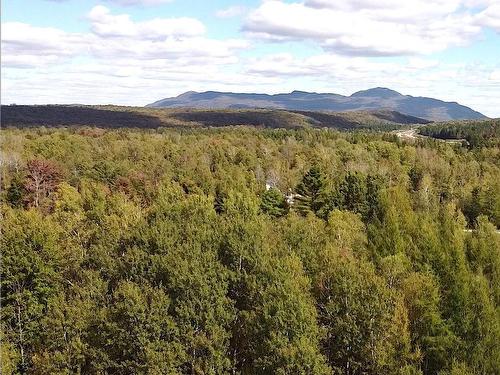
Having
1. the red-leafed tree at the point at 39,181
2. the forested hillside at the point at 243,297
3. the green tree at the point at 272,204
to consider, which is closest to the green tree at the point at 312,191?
the green tree at the point at 272,204

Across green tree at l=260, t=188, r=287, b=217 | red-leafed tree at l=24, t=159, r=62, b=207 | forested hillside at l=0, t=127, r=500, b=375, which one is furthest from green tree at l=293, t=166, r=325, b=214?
red-leafed tree at l=24, t=159, r=62, b=207

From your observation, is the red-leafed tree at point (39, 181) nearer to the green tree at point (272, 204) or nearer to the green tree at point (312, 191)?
the green tree at point (272, 204)

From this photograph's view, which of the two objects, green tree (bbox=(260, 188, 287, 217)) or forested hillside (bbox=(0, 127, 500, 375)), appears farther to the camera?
green tree (bbox=(260, 188, 287, 217))

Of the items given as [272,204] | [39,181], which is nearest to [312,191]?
[272,204]

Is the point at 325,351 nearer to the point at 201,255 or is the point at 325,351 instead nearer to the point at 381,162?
the point at 201,255

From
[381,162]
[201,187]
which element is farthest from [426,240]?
[381,162]

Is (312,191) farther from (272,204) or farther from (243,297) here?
(243,297)

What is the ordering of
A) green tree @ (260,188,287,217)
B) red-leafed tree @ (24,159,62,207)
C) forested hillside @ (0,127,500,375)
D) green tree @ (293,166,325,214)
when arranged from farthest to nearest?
green tree @ (293,166,325,214), red-leafed tree @ (24,159,62,207), green tree @ (260,188,287,217), forested hillside @ (0,127,500,375)

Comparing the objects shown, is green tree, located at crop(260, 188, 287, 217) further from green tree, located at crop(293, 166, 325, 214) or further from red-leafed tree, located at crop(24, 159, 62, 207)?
red-leafed tree, located at crop(24, 159, 62, 207)
